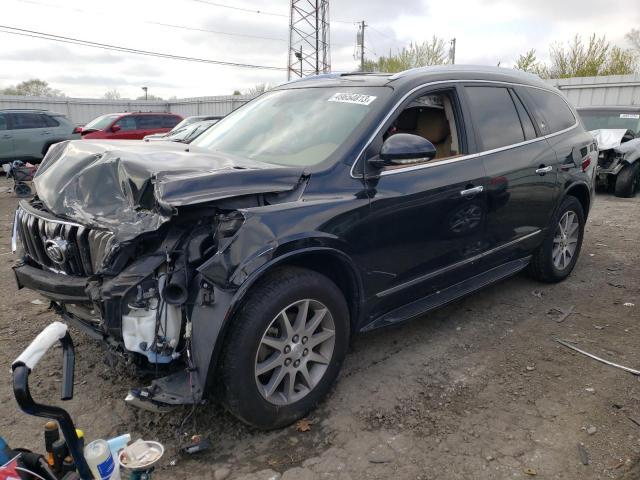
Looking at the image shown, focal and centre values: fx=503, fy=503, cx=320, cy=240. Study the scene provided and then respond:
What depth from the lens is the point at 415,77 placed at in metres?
3.40

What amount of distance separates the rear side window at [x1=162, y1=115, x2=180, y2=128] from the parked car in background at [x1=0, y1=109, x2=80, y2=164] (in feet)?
9.26

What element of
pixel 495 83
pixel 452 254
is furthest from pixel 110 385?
pixel 495 83

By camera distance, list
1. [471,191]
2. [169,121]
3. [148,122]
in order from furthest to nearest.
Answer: [169,121], [148,122], [471,191]

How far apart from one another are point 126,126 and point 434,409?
13754 millimetres

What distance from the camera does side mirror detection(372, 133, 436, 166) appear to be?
9.64 feet

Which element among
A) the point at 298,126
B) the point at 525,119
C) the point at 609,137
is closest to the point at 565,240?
the point at 525,119

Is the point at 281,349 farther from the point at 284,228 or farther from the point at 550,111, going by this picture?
the point at 550,111

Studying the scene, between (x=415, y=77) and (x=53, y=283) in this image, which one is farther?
(x=415, y=77)

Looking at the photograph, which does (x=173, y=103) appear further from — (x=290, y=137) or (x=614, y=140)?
(x=290, y=137)

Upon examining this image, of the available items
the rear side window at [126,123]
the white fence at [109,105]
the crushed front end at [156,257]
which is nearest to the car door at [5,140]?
the rear side window at [126,123]

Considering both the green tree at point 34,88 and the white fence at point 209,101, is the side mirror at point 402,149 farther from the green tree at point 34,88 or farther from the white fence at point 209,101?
the green tree at point 34,88

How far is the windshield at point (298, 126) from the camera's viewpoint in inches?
122

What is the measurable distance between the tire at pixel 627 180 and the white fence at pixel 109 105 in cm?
1806

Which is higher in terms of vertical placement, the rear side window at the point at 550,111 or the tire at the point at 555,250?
the rear side window at the point at 550,111
